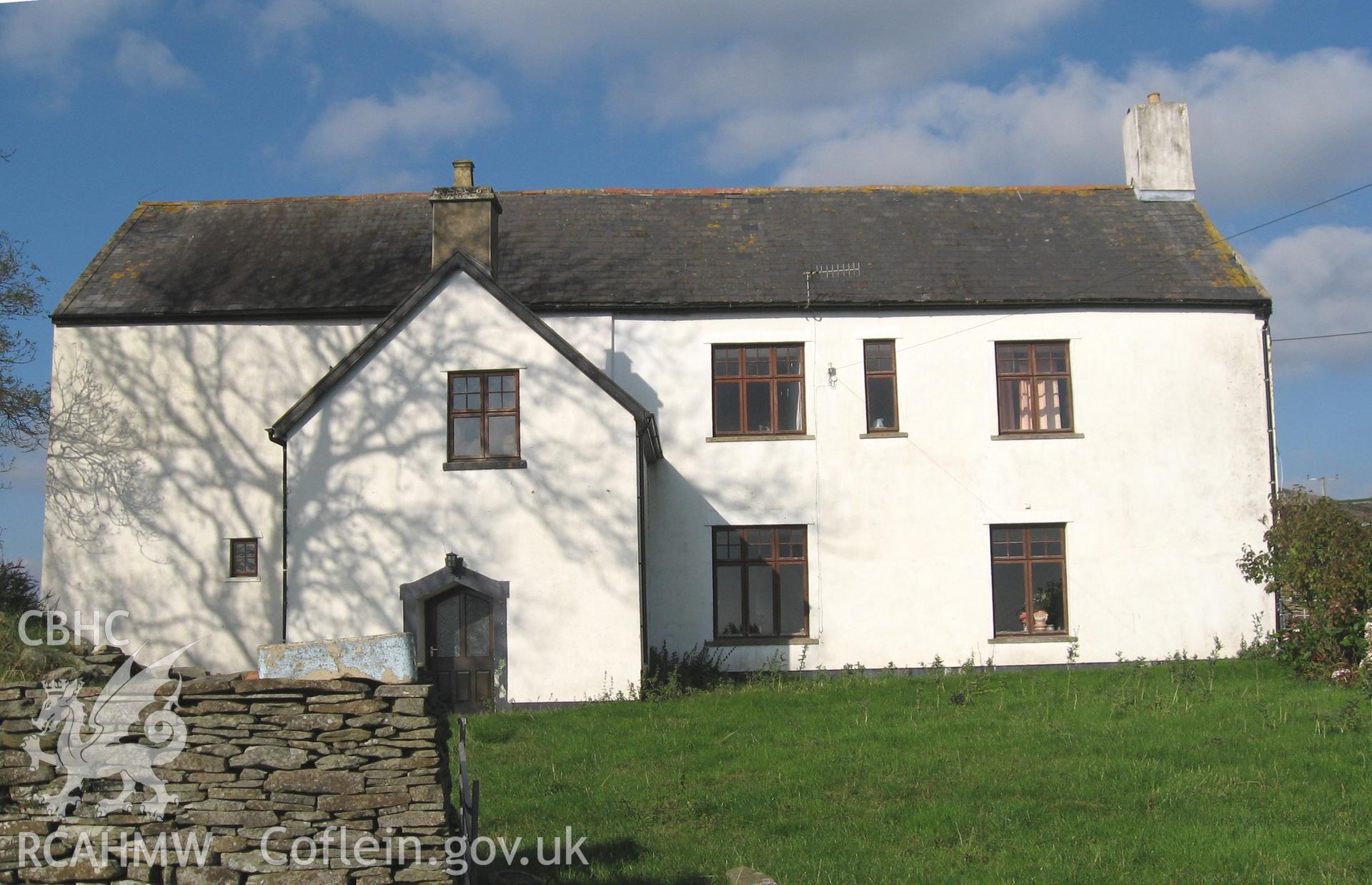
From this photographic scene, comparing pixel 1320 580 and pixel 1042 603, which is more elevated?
pixel 1320 580

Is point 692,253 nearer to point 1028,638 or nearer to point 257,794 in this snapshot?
point 1028,638

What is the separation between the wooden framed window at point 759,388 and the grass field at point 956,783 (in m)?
5.24

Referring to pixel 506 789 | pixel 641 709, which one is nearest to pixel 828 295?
pixel 641 709

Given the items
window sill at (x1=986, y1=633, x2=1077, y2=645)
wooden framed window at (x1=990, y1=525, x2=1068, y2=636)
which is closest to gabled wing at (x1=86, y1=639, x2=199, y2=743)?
window sill at (x1=986, y1=633, x2=1077, y2=645)

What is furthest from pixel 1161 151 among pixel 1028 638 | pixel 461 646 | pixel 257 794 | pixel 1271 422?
pixel 257 794

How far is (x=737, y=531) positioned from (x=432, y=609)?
5549mm

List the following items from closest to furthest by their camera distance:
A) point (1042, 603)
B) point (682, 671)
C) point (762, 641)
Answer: point (682, 671) → point (762, 641) → point (1042, 603)

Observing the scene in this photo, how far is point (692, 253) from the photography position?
71.0 ft

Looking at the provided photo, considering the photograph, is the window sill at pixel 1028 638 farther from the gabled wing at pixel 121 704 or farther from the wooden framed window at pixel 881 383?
the gabled wing at pixel 121 704

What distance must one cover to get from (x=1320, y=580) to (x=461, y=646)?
13076 millimetres

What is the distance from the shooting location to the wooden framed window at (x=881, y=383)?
2030 centimetres

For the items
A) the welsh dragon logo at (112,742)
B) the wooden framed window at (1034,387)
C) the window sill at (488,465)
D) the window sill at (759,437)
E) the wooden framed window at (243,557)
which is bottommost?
the welsh dragon logo at (112,742)

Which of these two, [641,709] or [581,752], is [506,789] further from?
[641,709]

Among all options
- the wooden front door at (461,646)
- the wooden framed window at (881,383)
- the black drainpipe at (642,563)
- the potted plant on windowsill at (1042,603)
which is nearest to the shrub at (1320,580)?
the potted plant on windowsill at (1042,603)
